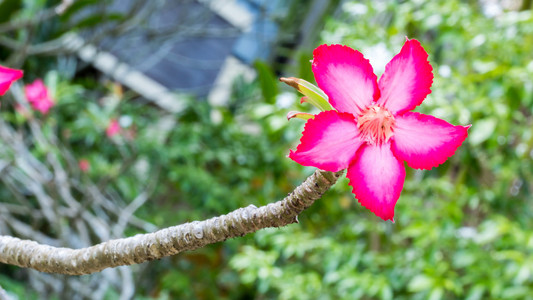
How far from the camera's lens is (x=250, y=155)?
2.47m

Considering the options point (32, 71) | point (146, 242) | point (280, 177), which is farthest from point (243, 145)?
point (146, 242)

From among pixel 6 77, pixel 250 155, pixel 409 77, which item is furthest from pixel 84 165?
pixel 409 77

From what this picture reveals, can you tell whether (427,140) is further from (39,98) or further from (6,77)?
(39,98)

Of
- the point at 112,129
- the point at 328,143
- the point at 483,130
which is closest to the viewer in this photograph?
the point at 328,143

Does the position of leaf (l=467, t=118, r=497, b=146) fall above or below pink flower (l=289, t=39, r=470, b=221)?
above

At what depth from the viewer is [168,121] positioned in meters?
3.24

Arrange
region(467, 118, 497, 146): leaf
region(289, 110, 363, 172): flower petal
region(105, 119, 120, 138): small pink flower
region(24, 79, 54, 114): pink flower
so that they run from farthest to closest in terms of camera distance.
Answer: region(105, 119, 120, 138): small pink flower → region(24, 79, 54, 114): pink flower → region(467, 118, 497, 146): leaf → region(289, 110, 363, 172): flower petal

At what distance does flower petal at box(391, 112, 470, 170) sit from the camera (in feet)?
0.92

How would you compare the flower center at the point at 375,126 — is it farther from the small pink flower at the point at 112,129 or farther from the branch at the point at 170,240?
the small pink flower at the point at 112,129

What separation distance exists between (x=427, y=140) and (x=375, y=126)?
3 centimetres

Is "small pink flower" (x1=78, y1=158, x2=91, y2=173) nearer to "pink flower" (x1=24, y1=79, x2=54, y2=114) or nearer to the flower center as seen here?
"pink flower" (x1=24, y1=79, x2=54, y2=114)

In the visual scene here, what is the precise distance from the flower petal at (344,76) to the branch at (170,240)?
4 cm

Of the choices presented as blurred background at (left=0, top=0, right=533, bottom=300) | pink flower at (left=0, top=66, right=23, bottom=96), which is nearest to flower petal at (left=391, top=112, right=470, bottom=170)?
pink flower at (left=0, top=66, right=23, bottom=96)

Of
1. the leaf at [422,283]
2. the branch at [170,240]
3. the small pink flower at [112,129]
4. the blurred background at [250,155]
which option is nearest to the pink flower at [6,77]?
the branch at [170,240]
